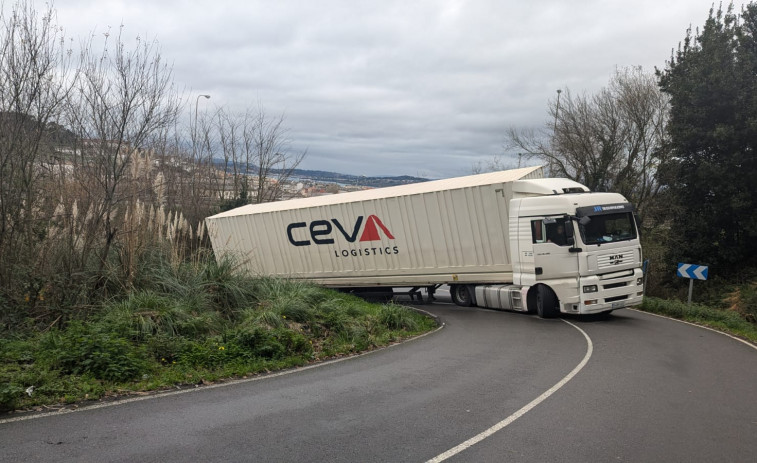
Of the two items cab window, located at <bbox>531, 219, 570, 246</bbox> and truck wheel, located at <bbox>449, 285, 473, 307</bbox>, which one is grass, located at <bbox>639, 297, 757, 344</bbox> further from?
truck wheel, located at <bbox>449, 285, 473, 307</bbox>

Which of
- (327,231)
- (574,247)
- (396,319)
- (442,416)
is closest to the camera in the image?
(442,416)

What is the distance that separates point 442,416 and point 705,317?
15610mm

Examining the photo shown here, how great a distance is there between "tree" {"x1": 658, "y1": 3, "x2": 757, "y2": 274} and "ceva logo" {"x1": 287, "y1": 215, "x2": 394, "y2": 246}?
15.4 metres

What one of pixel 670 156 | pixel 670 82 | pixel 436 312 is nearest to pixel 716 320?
pixel 436 312

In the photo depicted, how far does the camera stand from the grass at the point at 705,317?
17098 millimetres

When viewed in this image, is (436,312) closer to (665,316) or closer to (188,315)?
(665,316)

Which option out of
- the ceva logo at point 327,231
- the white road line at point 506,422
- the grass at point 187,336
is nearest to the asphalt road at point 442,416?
the white road line at point 506,422

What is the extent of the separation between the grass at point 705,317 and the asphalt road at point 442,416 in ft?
20.3

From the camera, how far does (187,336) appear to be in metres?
10.7

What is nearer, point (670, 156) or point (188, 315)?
point (188, 315)

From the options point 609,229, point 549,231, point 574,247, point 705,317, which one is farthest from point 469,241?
point 705,317

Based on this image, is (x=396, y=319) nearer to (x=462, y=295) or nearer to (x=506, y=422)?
(x=462, y=295)

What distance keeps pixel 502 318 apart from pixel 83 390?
40.9 ft

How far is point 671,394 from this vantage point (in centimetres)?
848
